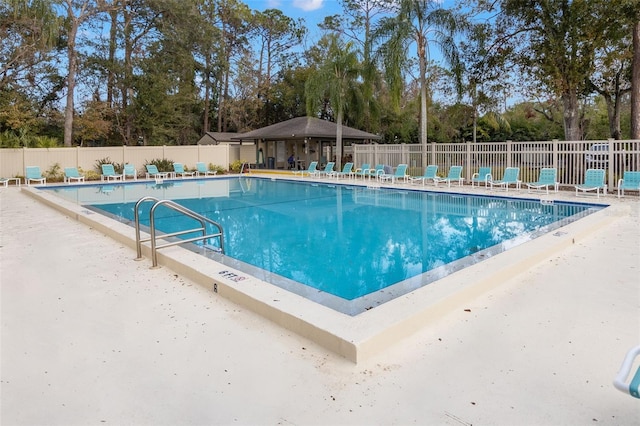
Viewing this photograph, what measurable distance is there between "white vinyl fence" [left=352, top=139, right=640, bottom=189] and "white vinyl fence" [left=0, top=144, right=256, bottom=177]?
35.1 ft

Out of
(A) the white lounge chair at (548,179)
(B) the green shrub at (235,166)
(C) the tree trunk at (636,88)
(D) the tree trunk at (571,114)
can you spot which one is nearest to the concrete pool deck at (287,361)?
(A) the white lounge chair at (548,179)

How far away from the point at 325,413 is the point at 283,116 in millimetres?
35489

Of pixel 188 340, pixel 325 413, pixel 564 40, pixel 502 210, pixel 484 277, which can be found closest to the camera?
pixel 325 413

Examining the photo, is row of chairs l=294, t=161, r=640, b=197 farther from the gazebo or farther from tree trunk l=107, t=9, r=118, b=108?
tree trunk l=107, t=9, r=118, b=108

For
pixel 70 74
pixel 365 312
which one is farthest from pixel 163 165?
pixel 365 312

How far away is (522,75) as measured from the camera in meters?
18.5

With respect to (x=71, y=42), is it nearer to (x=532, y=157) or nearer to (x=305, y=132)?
(x=305, y=132)

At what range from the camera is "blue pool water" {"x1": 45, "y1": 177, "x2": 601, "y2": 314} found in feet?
18.8

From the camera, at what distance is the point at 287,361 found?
3.12m

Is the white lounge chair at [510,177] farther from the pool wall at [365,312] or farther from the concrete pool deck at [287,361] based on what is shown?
the concrete pool deck at [287,361]

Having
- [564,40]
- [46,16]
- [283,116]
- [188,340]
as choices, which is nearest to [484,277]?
[188,340]

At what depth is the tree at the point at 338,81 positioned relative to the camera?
2200 cm

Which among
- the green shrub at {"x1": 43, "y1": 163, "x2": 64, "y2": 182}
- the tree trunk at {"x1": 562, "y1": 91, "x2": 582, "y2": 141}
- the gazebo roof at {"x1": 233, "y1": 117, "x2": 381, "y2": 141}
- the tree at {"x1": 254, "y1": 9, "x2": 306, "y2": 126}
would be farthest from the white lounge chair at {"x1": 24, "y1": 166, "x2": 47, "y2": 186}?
the tree trunk at {"x1": 562, "y1": 91, "x2": 582, "y2": 141}

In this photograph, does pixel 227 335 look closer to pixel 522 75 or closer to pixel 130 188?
pixel 130 188
